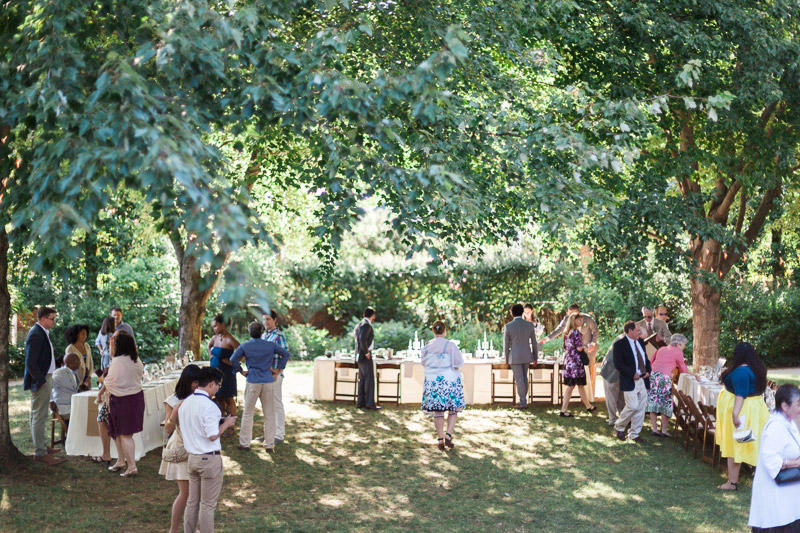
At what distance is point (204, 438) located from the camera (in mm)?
6117

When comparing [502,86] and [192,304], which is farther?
[192,304]

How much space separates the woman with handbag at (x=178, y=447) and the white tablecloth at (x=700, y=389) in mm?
6713

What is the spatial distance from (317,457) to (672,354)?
5.27 meters

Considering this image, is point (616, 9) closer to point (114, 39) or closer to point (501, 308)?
point (114, 39)

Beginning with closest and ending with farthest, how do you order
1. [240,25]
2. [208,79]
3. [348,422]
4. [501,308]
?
[208,79]
[240,25]
[348,422]
[501,308]

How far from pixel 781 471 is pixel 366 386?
31.5ft

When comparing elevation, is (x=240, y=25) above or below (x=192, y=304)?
above

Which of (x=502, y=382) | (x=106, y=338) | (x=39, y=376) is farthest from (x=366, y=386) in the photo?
(x=39, y=376)

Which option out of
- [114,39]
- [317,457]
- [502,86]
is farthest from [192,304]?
[114,39]

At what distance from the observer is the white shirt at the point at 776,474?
5422 mm

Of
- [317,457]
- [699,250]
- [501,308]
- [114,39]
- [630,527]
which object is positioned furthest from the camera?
[501,308]

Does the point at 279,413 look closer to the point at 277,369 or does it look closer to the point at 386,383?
the point at 277,369

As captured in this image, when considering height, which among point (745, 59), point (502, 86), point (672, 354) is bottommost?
point (672, 354)

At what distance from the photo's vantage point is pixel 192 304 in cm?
1528
